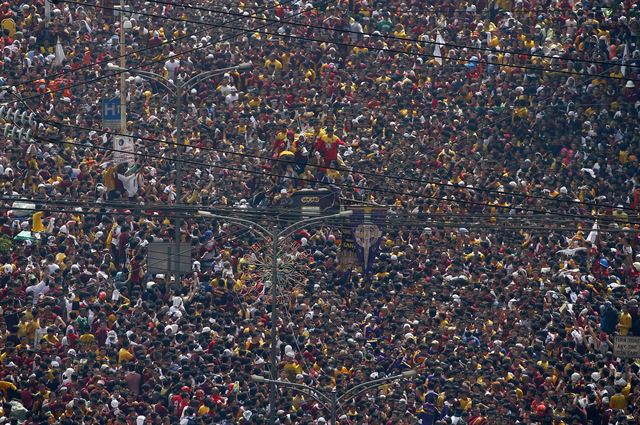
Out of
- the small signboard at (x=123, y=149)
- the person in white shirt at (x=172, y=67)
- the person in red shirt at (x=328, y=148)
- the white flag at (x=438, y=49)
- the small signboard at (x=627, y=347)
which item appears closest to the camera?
the small signboard at (x=627, y=347)

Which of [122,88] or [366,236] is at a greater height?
[122,88]

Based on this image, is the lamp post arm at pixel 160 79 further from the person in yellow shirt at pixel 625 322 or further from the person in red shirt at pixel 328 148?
the person in yellow shirt at pixel 625 322

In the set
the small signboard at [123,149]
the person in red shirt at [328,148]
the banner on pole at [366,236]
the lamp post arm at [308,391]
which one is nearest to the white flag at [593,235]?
the banner on pole at [366,236]

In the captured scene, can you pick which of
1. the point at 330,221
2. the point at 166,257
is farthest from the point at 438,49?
the point at 166,257

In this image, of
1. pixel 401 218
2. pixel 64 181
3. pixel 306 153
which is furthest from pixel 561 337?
pixel 64 181

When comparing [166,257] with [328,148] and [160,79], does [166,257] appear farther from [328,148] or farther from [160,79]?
[328,148]

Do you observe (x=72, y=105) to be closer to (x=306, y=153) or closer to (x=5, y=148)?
(x=5, y=148)

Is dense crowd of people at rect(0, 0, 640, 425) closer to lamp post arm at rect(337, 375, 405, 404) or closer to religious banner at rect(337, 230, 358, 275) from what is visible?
religious banner at rect(337, 230, 358, 275)
